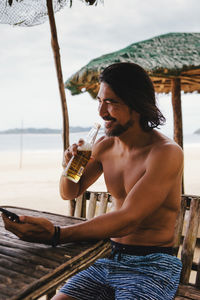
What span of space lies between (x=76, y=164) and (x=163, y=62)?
12.8ft

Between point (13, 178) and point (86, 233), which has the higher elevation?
point (86, 233)

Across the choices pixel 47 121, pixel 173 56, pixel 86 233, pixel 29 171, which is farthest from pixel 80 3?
pixel 47 121

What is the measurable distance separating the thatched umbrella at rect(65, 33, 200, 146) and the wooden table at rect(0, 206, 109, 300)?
3944mm

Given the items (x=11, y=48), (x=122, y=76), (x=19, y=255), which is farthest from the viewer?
(x=11, y=48)

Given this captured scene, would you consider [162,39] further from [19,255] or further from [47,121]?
[47,121]

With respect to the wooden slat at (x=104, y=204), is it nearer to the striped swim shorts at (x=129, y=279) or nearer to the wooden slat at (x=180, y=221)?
the wooden slat at (x=180, y=221)

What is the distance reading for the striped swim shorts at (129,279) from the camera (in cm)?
120

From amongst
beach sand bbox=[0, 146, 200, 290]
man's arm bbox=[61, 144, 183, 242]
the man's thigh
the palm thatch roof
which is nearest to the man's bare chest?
Answer: man's arm bbox=[61, 144, 183, 242]

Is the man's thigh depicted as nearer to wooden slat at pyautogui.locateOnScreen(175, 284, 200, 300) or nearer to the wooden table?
the wooden table

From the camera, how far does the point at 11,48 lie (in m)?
56.1

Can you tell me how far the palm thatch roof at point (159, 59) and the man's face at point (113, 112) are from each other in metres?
3.41

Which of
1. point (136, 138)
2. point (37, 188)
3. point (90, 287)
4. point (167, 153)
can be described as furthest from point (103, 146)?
point (37, 188)

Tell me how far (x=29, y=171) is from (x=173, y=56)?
421 inches

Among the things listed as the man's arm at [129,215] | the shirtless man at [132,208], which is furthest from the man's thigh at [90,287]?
the man's arm at [129,215]
